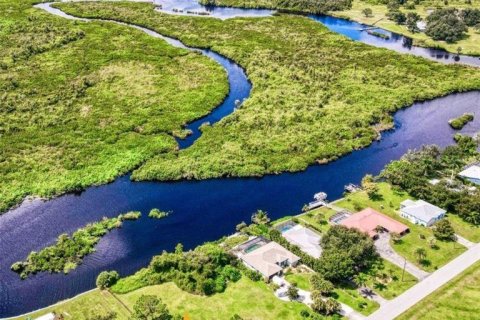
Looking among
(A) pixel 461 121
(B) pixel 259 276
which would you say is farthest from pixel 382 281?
(A) pixel 461 121

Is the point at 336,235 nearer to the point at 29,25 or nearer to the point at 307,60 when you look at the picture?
the point at 307,60

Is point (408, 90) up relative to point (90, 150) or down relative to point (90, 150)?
up

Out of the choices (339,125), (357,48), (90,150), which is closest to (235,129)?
(339,125)

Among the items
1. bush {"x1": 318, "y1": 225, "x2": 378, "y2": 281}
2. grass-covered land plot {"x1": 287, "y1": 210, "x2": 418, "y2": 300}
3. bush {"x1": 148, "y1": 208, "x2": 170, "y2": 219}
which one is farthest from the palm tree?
bush {"x1": 148, "y1": 208, "x2": 170, "y2": 219}

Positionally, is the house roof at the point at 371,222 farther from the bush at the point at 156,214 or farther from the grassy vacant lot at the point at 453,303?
the bush at the point at 156,214

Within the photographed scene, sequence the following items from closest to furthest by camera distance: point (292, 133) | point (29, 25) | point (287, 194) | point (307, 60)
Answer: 1. point (287, 194)
2. point (292, 133)
3. point (307, 60)
4. point (29, 25)

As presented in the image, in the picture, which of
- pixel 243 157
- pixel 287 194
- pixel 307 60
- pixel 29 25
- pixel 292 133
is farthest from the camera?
pixel 29 25

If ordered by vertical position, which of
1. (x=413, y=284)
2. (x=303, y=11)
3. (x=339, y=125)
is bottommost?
(x=413, y=284)

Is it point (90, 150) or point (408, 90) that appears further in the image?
point (408, 90)
